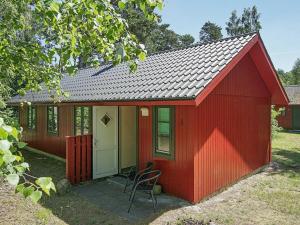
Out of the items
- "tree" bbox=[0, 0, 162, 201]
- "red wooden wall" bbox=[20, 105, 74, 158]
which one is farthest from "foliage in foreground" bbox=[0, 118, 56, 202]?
"red wooden wall" bbox=[20, 105, 74, 158]

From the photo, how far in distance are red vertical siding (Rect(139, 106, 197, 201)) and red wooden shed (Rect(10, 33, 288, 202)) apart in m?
0.02

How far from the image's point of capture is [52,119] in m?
13.3

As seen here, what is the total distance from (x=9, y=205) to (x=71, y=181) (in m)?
2.07

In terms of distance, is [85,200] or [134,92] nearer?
[85,200]

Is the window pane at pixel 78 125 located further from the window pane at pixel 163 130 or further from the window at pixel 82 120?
the window pane at pixel 163 130

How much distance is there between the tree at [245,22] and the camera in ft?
169

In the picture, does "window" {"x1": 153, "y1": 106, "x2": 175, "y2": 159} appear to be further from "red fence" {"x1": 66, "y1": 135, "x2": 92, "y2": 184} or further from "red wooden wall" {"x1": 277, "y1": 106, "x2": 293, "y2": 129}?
"red wooden wall" {"x1": 277, "y1": 106, "x2": 293, "y2": 129}

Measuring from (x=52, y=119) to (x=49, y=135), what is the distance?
831 millimetres

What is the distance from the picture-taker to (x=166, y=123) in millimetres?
7883

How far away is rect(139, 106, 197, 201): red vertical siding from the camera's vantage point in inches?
279

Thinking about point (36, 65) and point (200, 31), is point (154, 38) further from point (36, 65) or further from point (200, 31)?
point (36, 65)

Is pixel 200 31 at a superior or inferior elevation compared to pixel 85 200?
superior

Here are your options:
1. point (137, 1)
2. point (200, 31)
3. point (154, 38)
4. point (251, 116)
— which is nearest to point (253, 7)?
point (200, 31)

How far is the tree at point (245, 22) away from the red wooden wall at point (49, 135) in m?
44.5
